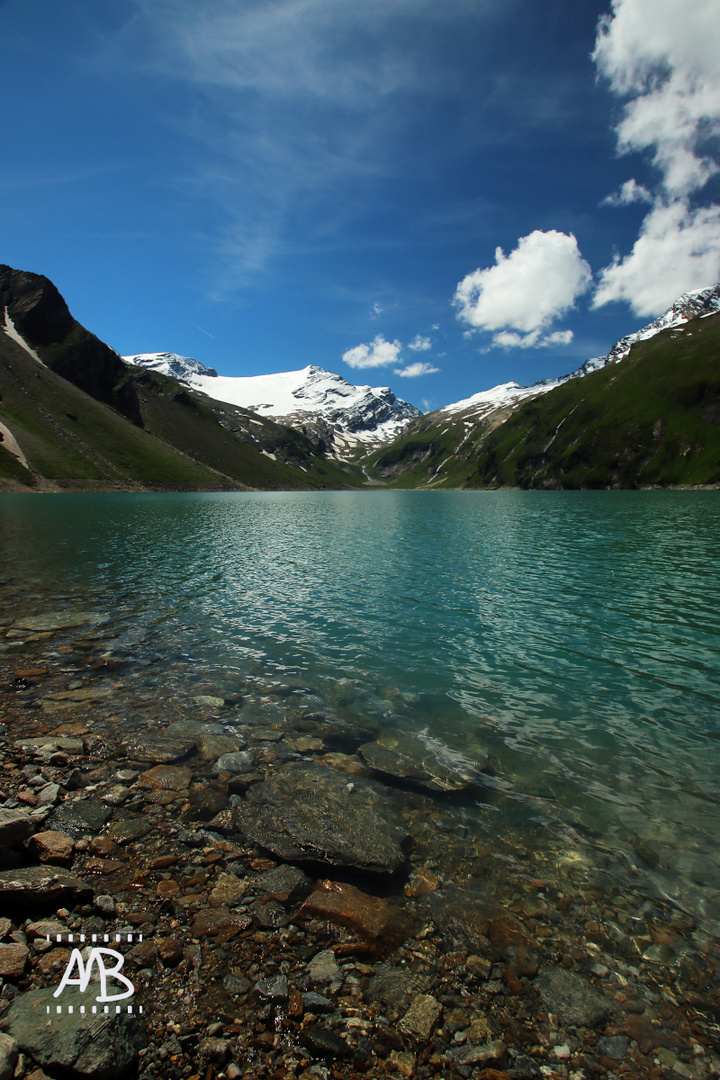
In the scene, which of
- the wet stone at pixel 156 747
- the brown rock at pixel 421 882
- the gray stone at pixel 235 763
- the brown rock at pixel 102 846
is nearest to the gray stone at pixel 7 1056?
the brown rock at pixel 102 846

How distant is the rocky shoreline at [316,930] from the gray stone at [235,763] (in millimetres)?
62

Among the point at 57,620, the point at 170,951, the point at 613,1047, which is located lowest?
the point at 57,620

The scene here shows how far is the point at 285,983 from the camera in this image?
Answer: 6859 millimetres

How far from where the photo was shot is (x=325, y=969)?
721 centimetres

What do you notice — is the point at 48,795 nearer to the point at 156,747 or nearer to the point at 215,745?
the point at 156,747

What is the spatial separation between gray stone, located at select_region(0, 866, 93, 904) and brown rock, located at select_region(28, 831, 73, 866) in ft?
1.48

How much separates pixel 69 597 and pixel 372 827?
2778 centimetres

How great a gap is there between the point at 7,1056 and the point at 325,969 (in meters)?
4.03

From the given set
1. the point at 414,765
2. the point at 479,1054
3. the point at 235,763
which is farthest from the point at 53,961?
the point at 414,765

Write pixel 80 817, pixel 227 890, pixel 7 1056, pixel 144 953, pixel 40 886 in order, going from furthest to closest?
1. pixel 80 817
2. pixel 227 890
3. pixel 40 886
4. pixel 144 953
5. pixel 7 1056

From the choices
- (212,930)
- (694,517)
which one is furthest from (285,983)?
(694,517)

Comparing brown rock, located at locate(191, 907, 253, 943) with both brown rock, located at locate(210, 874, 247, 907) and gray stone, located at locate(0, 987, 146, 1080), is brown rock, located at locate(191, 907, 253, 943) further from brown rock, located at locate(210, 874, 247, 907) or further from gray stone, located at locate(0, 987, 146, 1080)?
gray stone, located at locate(0, 987, 146, 1080)

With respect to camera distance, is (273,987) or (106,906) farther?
(106,906)

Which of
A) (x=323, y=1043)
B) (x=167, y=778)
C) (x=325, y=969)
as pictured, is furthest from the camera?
(x=167, y=778)
